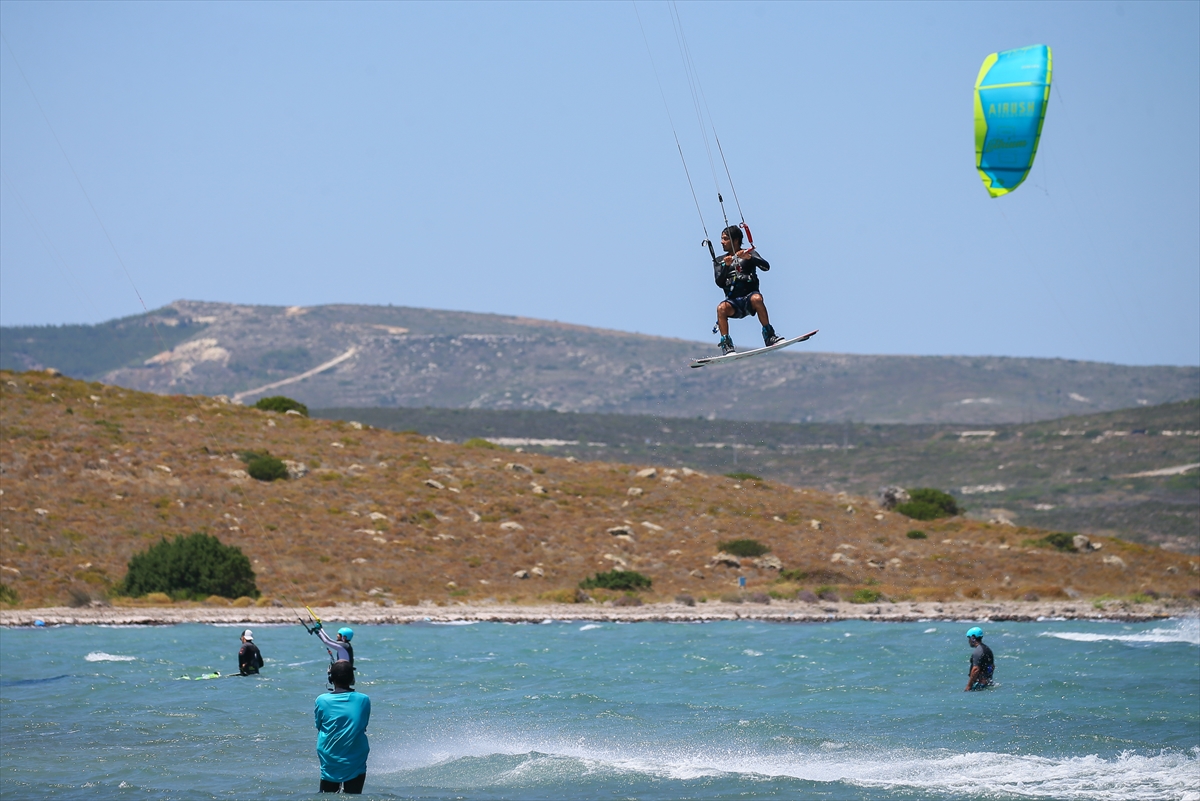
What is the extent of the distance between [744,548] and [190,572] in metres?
20.3

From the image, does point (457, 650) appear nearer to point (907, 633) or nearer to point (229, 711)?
point (229, 711)

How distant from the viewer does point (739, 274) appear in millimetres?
18969

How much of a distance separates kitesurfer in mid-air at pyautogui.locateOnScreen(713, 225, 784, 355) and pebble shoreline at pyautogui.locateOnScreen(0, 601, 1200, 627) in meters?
21.5

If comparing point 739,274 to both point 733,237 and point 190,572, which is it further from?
point 190,572

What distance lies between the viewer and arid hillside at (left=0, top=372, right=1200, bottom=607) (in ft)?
147

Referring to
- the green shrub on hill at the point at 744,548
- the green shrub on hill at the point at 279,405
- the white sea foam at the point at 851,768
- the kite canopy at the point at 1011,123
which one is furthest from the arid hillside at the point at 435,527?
the kite canopy at the point at 1011,123

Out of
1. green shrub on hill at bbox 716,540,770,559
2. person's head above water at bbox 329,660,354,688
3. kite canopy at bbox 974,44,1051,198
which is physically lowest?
green shrub on hill at bbox 716,540,770,559

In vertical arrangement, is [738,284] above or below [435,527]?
above

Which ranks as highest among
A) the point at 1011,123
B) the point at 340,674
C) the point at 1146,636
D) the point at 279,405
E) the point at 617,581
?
the point at 279,405

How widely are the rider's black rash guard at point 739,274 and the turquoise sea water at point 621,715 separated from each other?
680 cm

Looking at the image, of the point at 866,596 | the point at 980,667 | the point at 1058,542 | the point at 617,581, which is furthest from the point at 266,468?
the point at 980,667

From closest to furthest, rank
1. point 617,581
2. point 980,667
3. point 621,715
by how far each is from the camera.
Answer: point 621,715 < point 980,667 < point 617,581

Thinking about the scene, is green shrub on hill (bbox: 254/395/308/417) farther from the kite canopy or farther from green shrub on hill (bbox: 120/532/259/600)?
the kite canopy

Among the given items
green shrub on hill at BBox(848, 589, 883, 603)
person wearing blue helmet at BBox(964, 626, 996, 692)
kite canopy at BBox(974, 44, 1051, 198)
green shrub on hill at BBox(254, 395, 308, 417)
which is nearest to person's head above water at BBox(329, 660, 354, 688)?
kite canopy at BBox(974, 44, 1051, 198)
